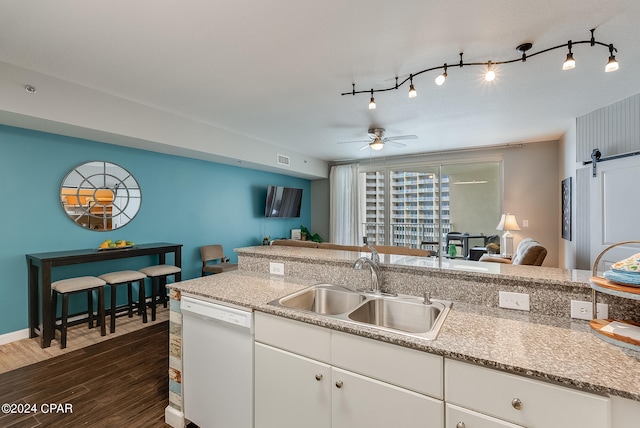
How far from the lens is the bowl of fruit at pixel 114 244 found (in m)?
3.38

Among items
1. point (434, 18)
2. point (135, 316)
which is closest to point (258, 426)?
point (434, 18)

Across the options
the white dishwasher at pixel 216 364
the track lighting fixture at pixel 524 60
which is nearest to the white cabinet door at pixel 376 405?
the white dishwasher at pixel 216 364

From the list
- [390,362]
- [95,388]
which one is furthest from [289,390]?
[95,388]

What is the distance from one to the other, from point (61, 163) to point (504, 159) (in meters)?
6.59

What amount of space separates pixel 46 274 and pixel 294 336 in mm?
2910

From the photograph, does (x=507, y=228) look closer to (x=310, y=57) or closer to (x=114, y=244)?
(x=310, y=57)

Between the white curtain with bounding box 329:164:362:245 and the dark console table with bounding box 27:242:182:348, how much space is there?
411cm

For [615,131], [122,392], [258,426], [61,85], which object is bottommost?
[122,392]

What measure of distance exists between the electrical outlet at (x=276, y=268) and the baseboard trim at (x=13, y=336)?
9.60 ft

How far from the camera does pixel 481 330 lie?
121 cm

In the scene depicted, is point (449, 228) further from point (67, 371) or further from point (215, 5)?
point (67, 371)

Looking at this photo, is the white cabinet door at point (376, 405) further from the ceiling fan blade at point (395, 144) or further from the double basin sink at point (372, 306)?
the ceiling fan blade at point (395, 144)

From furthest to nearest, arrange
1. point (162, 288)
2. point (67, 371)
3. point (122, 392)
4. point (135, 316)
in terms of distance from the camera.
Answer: point (162, 288)
point (135, 316)
point (67, 371)
point (122, 392)

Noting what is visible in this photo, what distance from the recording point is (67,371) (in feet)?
7.97
